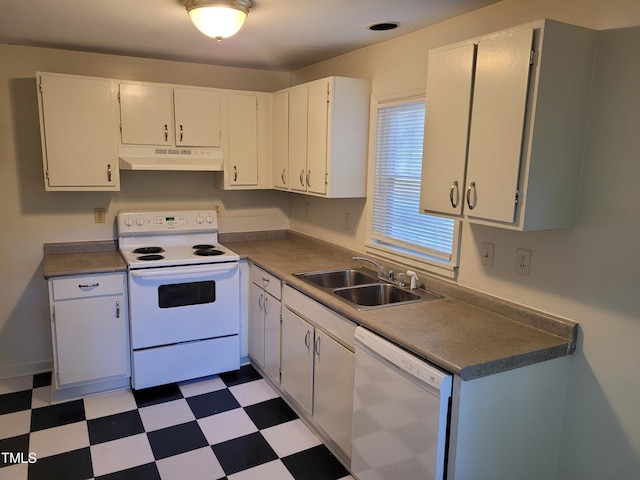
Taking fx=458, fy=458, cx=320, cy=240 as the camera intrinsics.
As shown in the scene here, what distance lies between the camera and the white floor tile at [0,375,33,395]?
314 centimetres

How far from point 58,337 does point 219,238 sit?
1437 mm

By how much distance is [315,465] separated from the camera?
2426 millimetres

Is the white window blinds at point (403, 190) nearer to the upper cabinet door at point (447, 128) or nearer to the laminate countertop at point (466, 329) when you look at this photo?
the laminate countertop at point (466, 329)

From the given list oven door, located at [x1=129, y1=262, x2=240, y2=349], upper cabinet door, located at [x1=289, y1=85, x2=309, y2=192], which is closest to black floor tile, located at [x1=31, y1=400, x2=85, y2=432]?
oven door, located at [x1=129, y1=262, x2=240, y2=349]

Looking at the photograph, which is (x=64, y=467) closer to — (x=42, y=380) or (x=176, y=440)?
(x=176, y=440)

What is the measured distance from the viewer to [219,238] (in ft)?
12.9

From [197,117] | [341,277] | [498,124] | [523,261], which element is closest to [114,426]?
[341,277]

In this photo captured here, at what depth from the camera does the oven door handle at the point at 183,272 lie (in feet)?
9.89

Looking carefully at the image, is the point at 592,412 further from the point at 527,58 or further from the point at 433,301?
the point at 527,58

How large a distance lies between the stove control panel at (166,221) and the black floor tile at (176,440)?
1.51 m

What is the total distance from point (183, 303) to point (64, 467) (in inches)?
45.8

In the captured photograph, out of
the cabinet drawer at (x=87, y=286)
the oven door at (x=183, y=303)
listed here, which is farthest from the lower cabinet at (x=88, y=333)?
the oven door at (x=183, y=303)

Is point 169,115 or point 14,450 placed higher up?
point 169,115

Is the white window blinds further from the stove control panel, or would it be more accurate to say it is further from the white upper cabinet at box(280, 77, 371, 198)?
the stove control panel
